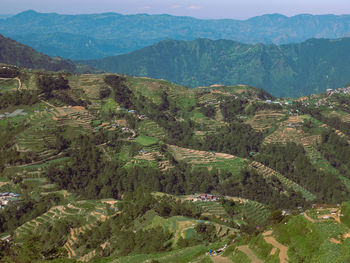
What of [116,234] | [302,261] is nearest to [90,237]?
[116,234]

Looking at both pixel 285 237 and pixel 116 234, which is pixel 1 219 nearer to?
pixel 116 234

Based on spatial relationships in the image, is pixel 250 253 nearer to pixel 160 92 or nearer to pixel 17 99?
pixel 17 99

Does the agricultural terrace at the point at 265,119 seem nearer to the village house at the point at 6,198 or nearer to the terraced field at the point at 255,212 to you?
the terraced field at the point at 255,212

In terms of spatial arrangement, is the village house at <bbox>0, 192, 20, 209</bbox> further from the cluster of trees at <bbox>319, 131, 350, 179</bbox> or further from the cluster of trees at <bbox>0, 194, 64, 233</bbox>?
the cluster of trees at <bbox>319, 131, 350, 179</bbox>

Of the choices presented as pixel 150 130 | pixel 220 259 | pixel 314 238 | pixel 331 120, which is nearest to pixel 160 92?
pixel 150 130

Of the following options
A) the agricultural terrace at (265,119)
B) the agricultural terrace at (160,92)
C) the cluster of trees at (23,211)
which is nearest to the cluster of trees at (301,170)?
the agricultural terrace at (265,119)

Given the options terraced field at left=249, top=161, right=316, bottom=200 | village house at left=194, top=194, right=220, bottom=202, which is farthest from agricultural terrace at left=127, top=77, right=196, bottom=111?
village house at left=194, top=194, right=220, bottom=202
